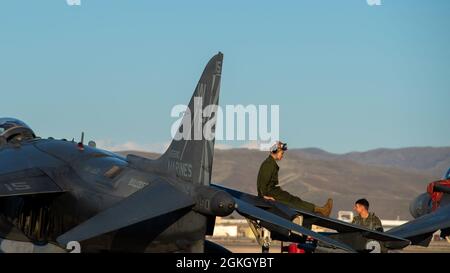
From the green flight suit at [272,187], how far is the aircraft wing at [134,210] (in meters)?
3.53

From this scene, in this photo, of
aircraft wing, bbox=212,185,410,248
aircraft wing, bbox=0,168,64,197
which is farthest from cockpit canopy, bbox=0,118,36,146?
aircraft wing, bbox=212,185,410,248

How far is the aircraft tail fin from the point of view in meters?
16.9

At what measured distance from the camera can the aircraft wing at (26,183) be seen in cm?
1911

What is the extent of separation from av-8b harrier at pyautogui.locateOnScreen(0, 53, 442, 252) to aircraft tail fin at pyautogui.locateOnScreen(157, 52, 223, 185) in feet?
0.06

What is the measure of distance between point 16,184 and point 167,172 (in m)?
3.70

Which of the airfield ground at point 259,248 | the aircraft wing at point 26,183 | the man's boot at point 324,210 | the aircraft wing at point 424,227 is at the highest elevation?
the aircraft wing at point 26,183

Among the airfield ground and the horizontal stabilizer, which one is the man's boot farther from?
the airfield ground

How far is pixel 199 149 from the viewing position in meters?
17.0

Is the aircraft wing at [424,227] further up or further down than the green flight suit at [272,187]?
further down

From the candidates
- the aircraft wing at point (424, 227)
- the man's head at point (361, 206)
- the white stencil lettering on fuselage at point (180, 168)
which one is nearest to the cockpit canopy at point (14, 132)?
the white stencil lettering on fuselage at point (180, 168)

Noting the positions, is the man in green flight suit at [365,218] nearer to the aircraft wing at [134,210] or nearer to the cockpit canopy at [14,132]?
the aircraft wing at [134,210]
